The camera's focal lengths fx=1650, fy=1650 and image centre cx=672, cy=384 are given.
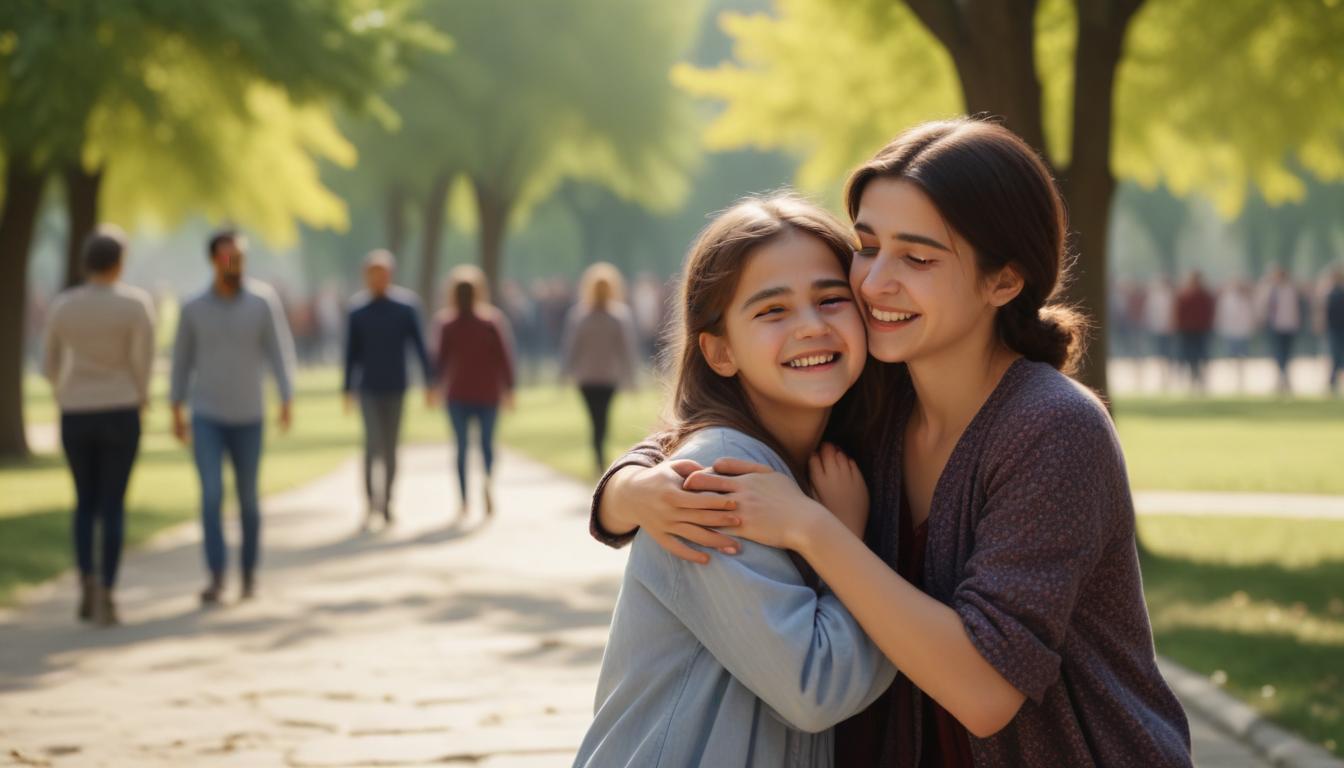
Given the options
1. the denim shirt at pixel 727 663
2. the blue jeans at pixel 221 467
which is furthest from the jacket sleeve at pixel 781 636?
the blue jeans at pixel 221 467

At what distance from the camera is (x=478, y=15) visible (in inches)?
1406

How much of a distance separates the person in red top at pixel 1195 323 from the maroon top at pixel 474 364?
18550mm

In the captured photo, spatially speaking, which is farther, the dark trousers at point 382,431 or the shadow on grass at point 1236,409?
the shadow on grass at point 1236,409

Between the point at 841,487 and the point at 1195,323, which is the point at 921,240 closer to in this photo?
the point at 841,487

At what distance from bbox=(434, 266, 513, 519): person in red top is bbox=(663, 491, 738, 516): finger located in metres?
11.5

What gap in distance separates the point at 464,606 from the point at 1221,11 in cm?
967

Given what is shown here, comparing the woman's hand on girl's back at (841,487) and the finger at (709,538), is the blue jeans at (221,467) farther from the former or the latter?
the finger at (709,538)

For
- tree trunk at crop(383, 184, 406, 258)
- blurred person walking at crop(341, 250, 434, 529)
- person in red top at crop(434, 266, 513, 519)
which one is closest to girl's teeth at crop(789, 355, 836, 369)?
blurred person walking at crop(341, 250, 434, 529)

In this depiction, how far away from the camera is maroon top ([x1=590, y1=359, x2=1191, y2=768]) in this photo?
2695 millimetres

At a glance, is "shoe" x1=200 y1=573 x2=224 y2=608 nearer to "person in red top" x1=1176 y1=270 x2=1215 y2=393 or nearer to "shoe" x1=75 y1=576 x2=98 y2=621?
"shoe" x1=75 y1=576 x2=98 y2=621

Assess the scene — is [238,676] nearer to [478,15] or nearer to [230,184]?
[230,184]

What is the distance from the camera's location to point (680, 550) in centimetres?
279

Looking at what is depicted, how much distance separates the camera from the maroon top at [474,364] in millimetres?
14328

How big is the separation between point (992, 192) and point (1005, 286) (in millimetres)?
209
